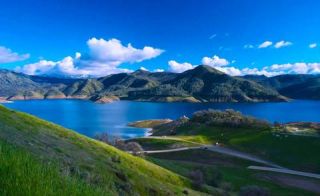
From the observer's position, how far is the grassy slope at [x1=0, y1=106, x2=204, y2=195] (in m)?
26.7

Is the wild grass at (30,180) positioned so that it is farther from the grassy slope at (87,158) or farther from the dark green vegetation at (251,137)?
the dark green vegetation at (251,137)

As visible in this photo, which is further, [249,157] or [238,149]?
[238,149]

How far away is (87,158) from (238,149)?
82232 millimetres

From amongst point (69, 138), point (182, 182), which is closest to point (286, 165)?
point (182, 182)

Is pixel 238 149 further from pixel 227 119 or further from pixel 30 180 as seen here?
pixel 30 180

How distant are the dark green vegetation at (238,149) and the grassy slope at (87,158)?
1348 centimetres

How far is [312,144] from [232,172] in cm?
3303

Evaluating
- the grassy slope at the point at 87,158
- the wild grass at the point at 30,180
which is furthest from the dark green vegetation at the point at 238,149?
the wild grass at the point at 30,180

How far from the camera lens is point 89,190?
614 centimetres

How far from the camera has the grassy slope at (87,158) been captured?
26.7m

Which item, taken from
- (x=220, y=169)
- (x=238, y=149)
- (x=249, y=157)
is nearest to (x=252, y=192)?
(x=220, y=169)

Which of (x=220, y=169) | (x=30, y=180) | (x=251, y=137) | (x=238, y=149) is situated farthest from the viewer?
(x=251, y=137)

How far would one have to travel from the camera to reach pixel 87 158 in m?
32.9

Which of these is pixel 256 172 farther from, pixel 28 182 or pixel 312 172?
pixel 28 182
